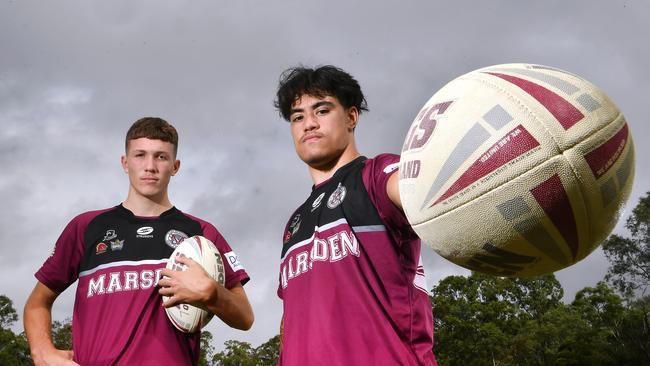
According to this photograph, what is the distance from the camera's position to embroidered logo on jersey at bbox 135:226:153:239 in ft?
18.6

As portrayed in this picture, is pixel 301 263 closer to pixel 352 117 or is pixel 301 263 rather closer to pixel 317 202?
pixel 317 202

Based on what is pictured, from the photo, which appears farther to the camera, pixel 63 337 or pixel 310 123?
pixel 63 337

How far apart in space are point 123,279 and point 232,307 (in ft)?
3.21

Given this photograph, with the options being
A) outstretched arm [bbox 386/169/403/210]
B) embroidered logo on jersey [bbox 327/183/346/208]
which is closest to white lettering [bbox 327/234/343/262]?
embroidered logo on jersey [bbox 327/183/346/208]

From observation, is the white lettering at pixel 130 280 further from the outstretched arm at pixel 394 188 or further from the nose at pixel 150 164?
the outstretched arm at pixel 394 188

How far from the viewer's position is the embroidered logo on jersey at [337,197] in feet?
12.9

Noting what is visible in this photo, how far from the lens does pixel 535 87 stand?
2982 millimetres

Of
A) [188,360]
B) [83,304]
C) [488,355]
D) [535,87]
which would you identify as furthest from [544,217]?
[488,355]

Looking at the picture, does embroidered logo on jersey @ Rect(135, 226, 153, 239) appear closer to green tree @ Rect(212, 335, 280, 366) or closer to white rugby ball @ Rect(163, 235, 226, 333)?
white rugby ball @ Rect(163, 235, 226, 333)

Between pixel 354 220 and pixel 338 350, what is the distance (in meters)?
0.72

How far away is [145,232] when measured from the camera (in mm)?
5672

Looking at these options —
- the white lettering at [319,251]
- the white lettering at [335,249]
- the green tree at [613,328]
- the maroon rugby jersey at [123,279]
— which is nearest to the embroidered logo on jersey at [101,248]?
the maroon rugby jersey at [123,279]

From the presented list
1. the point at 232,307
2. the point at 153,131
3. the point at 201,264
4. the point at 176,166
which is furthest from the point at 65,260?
the point at 232,307

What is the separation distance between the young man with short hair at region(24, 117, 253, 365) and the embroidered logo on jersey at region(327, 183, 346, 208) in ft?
3.99
